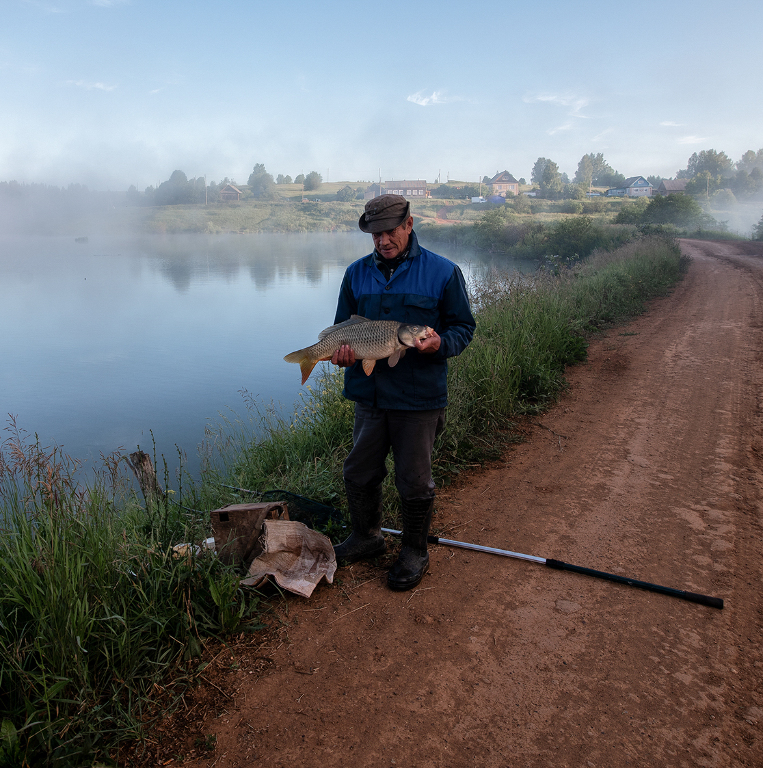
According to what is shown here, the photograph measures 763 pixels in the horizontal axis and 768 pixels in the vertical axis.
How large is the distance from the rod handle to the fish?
1808 millimetres

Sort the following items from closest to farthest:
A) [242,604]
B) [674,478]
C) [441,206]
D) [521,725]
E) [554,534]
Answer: [521,725] → [242,604] → [554,534] → [674,478] → [441,206]

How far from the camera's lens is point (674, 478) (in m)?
5.14

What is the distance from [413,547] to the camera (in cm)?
372

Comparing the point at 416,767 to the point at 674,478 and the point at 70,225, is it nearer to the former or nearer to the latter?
the point at 674,478

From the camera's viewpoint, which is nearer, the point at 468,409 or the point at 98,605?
the point at 98,605

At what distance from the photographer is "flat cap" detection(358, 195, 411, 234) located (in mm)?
3285

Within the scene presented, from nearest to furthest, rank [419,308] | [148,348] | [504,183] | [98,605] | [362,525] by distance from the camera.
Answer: [98,605] < [419,308] < [362,525] < [148,348] < [504,183]

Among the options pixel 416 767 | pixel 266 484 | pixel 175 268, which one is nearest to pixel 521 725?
pixel 416 767

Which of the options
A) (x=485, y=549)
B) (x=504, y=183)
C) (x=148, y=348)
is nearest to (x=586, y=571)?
(x=485, y=549)

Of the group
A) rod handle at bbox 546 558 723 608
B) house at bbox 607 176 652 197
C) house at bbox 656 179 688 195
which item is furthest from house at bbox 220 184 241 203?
rod handle at bbox 546 558 723 608

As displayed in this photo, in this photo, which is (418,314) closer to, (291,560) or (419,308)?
(419,308)

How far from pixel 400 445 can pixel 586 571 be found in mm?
1498

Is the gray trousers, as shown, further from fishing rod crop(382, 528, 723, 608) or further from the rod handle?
the rod handle

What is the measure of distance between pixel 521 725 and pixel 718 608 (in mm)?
1604
